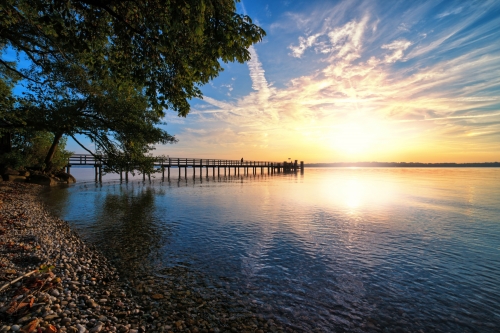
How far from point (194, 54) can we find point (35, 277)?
20.0 feet

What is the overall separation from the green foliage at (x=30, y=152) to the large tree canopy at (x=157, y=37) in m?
21.0

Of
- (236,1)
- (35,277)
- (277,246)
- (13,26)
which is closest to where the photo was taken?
(35,277)

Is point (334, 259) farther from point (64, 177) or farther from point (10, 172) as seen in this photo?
point (64, 177)

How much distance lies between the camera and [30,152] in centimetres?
2667

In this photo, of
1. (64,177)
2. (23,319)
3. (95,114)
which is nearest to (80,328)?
(23,319)

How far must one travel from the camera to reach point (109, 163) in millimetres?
18328

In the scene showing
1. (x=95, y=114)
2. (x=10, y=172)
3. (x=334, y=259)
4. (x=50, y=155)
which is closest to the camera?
(x=334, y=259)

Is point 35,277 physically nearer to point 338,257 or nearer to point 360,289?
point 360,289

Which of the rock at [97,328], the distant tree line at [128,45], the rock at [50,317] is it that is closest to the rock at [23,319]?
the rock at [50,317]

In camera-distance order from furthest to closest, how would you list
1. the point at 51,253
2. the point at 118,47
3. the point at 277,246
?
the point at 277,246 < the point at 118,47 < the point at 51,253

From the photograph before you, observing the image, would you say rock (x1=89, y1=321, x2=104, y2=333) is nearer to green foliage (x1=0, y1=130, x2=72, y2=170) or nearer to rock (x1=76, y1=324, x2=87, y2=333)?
rock (x1=76, y1=324, x2=87, y2=333)

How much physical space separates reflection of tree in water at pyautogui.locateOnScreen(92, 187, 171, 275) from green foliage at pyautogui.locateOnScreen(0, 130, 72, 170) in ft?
52.6

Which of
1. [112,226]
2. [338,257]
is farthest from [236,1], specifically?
[112,226]

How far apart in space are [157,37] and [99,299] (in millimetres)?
6165
